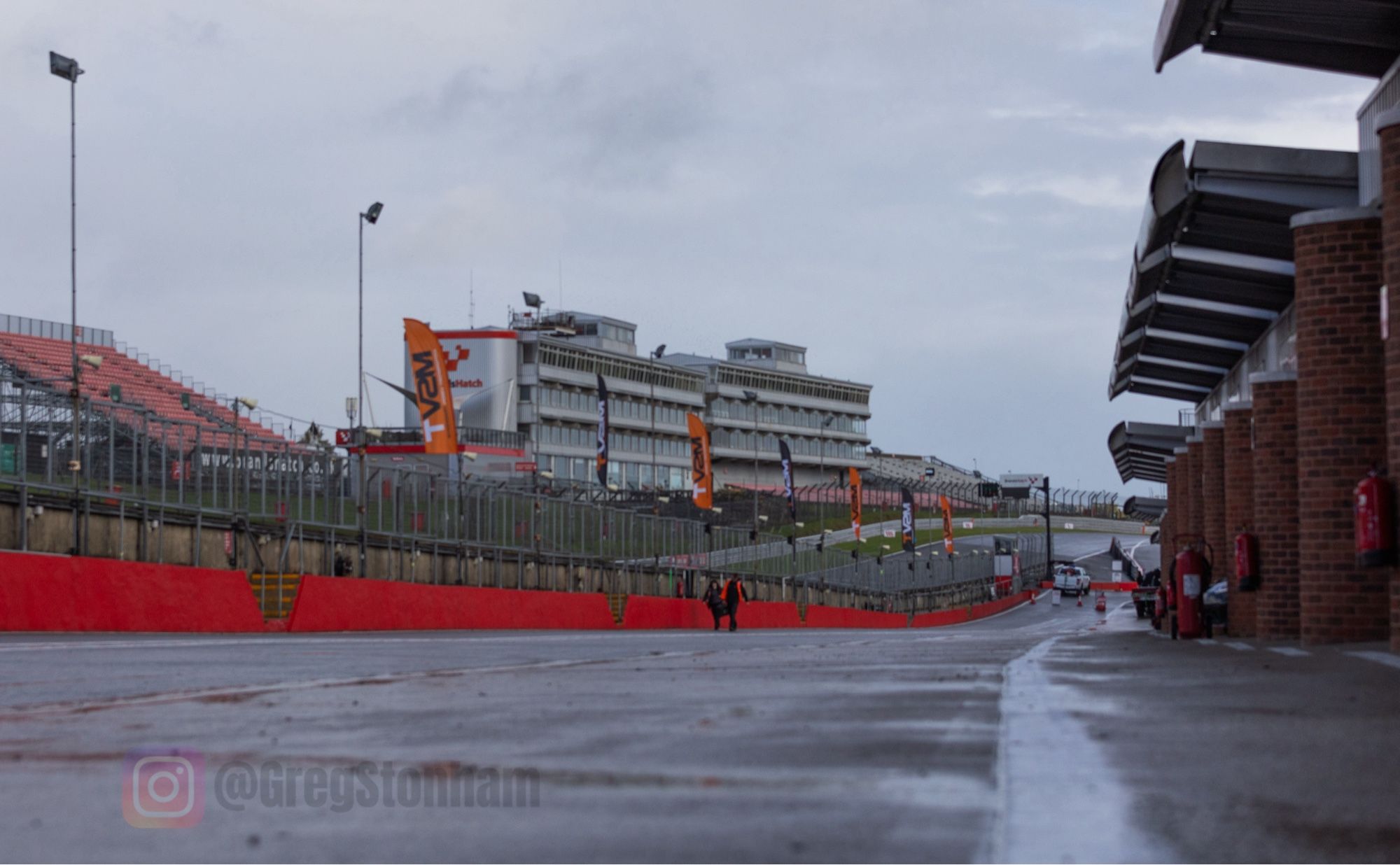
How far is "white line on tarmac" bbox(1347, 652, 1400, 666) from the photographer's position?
11.5m

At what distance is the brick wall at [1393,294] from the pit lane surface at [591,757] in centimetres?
415

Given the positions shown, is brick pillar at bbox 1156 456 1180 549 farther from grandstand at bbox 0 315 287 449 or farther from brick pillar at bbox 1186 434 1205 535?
grandstand at bbox 0 315 287 449

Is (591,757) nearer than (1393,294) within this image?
Yes

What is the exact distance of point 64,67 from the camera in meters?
32.2

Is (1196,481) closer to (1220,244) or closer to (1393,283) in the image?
A: (1220,244)

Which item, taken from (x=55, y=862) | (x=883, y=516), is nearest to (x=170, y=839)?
(x=55, y=862)

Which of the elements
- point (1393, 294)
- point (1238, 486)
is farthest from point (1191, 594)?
point (1393, 294)

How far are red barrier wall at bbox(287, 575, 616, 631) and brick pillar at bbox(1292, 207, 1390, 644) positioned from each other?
17.6 m

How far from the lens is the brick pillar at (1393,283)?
43.5 ft

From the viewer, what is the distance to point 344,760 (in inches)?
203

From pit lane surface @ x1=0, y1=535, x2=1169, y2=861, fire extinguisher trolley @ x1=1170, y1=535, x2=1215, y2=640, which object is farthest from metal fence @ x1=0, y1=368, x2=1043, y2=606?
fire extinguisher trolley @ x1=1170, y1=535, x2=1215, y2=640

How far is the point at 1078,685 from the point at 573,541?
123 ft

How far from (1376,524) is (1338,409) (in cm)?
306

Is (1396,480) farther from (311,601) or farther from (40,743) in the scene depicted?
(311,601)
